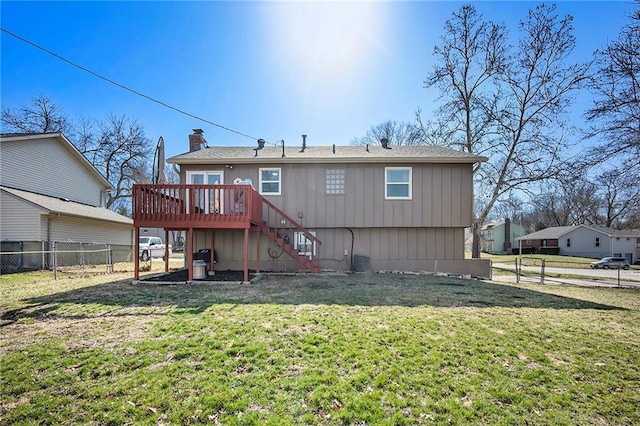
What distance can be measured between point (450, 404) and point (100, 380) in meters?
3.43

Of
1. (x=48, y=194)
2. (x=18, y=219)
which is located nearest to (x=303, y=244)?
(x=18, y=219)

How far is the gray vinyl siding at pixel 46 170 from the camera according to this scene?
13.5 meters

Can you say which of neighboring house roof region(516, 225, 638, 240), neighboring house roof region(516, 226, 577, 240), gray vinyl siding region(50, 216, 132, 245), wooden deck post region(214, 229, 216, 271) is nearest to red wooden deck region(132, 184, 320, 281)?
wooden deck post region(214, 229, 216, 271)

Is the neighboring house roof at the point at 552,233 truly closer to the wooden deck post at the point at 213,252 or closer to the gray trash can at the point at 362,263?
the gray trash can at the point at 362,263

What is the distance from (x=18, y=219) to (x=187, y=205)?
1010 centimetres

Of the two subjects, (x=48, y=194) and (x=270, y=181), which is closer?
(x=270, y=181)

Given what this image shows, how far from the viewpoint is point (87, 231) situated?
15.7 m

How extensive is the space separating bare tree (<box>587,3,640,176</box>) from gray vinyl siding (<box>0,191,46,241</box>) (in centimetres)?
2370

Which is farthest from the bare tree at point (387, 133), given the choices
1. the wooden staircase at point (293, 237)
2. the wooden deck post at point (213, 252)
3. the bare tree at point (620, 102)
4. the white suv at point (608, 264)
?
the wooden deck post at point (213, 252)

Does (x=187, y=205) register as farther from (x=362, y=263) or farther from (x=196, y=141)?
(x=362, y=263)

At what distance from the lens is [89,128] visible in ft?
84.2

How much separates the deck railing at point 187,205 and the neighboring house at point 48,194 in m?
7.80

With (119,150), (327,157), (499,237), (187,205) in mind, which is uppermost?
(119,150)

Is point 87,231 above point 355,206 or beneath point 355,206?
beneath
